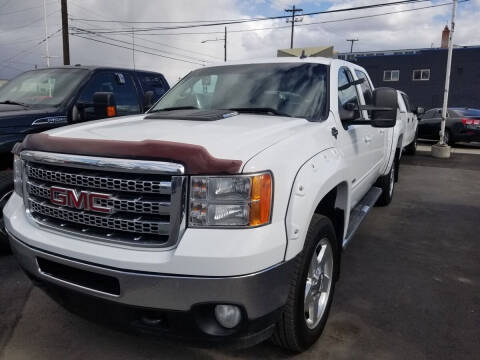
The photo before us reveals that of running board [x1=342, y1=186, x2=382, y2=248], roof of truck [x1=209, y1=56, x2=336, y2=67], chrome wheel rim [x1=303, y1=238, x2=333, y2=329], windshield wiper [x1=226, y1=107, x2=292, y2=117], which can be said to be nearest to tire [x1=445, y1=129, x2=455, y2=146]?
running board [x1=342, y1=186, x2=382, y2=248]

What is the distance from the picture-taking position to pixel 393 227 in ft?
17.8

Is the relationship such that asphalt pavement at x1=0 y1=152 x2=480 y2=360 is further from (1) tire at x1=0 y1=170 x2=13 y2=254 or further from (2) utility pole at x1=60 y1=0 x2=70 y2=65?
(2) utility pole at x1=60 y1=0 x2=70 y2=65

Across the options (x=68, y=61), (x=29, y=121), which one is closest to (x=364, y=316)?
(x=29, y=121)

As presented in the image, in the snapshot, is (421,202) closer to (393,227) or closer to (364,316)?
(393,227)

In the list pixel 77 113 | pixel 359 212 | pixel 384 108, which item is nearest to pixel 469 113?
pixel 359 212

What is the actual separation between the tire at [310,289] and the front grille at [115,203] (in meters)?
0.75

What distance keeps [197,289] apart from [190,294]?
45 mm

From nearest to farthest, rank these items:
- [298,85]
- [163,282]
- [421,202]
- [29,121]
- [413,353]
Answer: [163,282] < [413,353] < [298,85] < [29,121] < [421,202]

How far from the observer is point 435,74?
3578 cm

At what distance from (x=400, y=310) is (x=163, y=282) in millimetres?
2107

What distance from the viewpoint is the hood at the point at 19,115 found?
423 centimetres

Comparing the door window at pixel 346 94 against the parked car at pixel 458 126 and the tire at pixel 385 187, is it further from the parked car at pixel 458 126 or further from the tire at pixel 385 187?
the parked car at pixel 458 126

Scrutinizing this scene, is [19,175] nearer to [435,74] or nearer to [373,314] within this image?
[373,314]

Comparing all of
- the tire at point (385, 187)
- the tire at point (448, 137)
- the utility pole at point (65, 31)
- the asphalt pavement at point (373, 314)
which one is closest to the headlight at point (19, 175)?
the asphalt pavement at point (373, 314)
